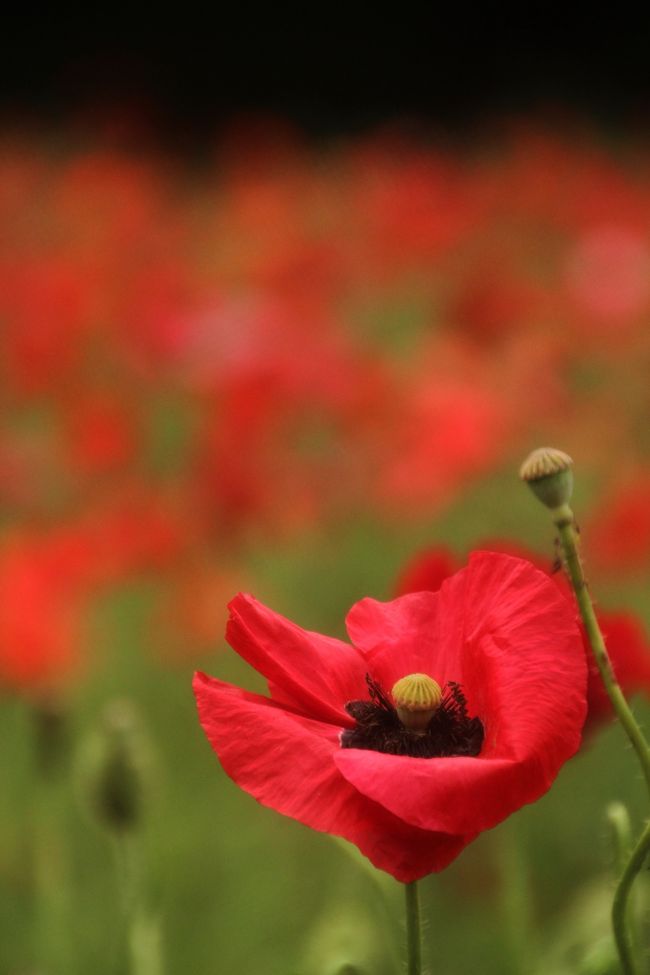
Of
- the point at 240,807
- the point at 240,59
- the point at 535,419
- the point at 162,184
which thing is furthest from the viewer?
the point at 240,59

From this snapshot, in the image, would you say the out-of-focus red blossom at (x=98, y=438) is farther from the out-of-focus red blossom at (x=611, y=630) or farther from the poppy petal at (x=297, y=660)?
the poppy petal at (x=297, y=660)

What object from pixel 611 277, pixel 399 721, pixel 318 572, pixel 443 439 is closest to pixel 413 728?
pixel 399 721

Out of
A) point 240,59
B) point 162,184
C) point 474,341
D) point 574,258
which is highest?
point 240,59

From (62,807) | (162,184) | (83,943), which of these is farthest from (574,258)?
(83,943)

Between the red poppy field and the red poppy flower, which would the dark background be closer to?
the red poppy field

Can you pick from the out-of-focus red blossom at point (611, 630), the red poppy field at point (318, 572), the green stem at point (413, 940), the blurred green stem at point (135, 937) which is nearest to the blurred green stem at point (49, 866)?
the red poppy field at point (318, 572)

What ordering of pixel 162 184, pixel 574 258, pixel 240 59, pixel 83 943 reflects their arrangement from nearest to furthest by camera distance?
pixel 83 943 → pixel 574 258 → pixel 162 184 → pixel 240 59

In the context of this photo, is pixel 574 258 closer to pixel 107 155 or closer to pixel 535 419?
pixel 535 419

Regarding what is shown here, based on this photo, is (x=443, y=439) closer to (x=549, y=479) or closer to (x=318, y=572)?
(x=318, y=572)
